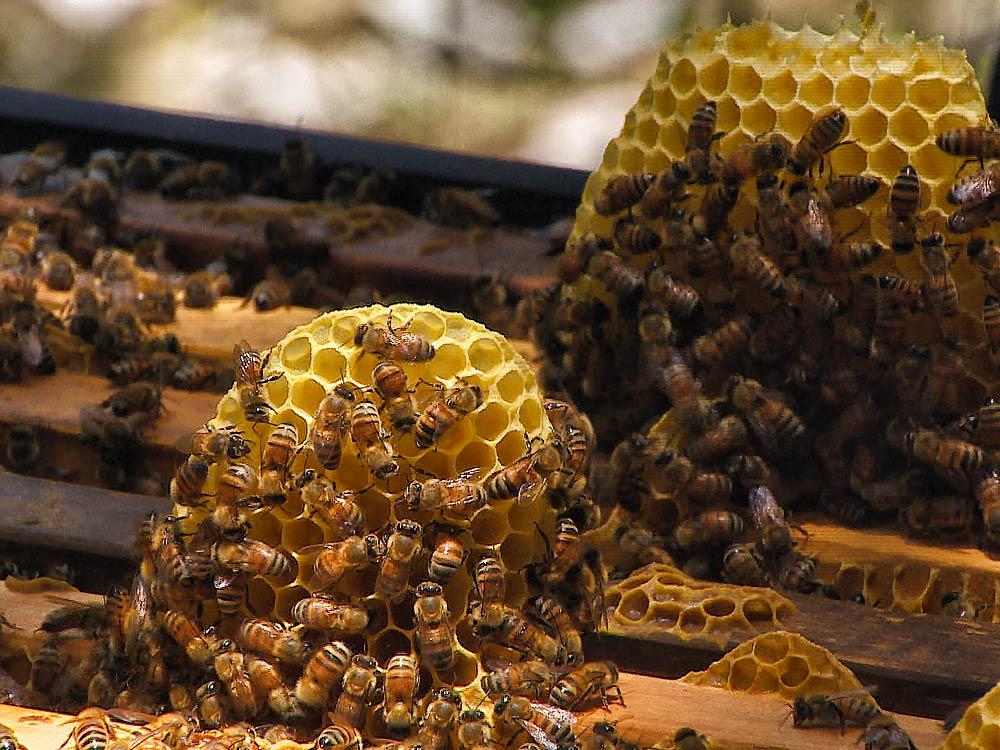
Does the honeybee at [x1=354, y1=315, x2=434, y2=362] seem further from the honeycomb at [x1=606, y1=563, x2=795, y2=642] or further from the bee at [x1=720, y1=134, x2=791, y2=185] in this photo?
the bee at [x1=720, y1=134, x2=791, y2=185]

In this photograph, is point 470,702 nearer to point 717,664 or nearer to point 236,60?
point 717,664

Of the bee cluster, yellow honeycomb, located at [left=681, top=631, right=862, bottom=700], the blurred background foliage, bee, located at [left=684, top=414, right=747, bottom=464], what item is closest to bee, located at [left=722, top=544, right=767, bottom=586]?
the bee cluster

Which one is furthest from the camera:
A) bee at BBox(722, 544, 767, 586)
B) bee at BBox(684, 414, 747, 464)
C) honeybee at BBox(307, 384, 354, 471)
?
bee at BBox(684, 414, 747, 464)

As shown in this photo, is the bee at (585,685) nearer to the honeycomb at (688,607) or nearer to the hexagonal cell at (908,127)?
the honeycomb at (688,607)

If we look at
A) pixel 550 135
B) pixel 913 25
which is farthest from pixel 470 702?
pixel 550 135

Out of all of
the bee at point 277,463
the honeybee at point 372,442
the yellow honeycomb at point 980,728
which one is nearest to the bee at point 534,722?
the honeybee at point 372,442
